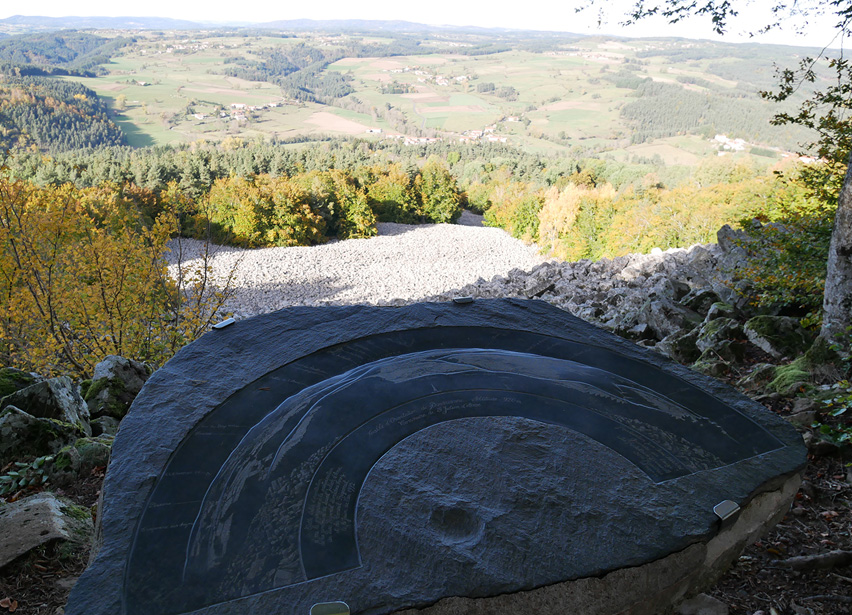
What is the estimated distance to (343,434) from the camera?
10.0 feet

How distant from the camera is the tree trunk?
185 inches

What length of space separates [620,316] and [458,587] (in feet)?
22.9

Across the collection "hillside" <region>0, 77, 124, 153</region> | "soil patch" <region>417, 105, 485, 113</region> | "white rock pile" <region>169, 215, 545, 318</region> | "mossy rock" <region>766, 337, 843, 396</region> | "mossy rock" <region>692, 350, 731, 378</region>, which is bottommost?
"white rock pile" <region>169, 215, 545, 318</region>

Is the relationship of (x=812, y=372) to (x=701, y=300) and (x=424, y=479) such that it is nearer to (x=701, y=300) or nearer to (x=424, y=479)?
(x=701, y=300)

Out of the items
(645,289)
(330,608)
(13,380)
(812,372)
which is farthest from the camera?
(645,289)

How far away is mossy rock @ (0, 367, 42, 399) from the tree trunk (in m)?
7.91

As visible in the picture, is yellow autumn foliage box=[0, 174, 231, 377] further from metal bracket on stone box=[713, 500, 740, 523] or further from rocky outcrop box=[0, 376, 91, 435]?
metal bracket on stone box=[713, 500, 740, 523]

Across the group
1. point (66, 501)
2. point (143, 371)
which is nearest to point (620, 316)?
point (143, 371)

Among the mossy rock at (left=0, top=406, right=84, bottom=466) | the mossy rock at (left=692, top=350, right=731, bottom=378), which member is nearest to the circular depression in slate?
the mossy rock at (left=692, top=350, right=731, bottom=378)

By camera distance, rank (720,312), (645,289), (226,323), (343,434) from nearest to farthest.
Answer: (343,434) → (226,323) → (720,312) → (645,289)

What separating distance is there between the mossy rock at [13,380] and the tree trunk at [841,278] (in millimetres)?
7913

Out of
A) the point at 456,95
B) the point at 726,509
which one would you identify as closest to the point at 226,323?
the point at 726,509

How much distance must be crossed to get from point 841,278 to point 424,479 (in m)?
4.59

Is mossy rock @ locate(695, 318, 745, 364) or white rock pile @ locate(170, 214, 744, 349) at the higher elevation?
mossy rock @ locate(695, 318, 745, 364)
